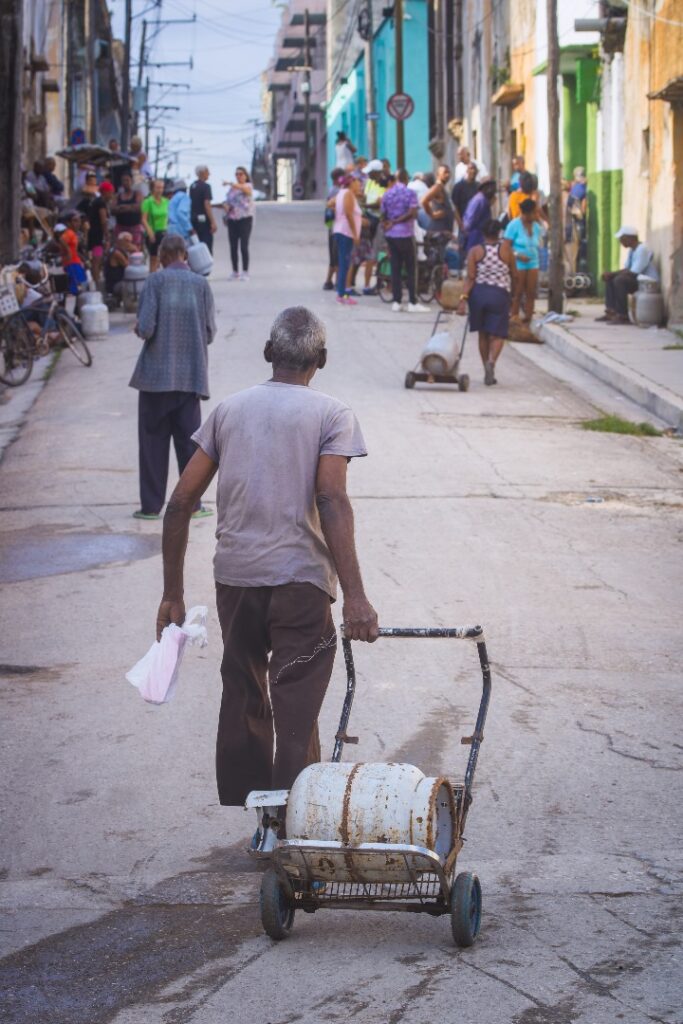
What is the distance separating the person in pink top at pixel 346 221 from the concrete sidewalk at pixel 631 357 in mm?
3287

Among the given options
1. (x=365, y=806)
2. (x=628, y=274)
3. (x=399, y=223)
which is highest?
(x=399, y=223)

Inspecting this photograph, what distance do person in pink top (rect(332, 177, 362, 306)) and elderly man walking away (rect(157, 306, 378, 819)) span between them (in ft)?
60.4

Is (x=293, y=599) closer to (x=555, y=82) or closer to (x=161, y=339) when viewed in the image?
A: (x=161, y=339)

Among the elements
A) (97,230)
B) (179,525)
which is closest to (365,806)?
(179,525)

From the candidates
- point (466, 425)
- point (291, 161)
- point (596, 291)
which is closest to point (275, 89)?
point (291, 161)

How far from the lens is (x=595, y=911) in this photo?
4586 mm

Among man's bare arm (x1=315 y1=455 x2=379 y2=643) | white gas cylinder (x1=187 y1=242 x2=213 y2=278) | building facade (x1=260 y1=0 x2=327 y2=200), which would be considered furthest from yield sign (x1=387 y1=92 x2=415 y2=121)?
building facade (x1=260 y1=0 x2=327 y2=200)

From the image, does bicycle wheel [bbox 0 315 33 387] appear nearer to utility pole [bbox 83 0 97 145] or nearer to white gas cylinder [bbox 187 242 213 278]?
white gas cylinder [bbox 187 242 213 278]

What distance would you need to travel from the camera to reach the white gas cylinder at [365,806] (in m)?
4.16

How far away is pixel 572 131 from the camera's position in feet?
92.2

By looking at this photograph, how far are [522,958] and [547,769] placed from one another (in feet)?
5.88

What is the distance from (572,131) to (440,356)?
1346 centimetres

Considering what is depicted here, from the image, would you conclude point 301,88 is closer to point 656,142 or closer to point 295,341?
point 656,142

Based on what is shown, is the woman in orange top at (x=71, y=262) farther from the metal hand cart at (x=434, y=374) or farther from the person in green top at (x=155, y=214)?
the metal hand cart at (x=434, y=374)
